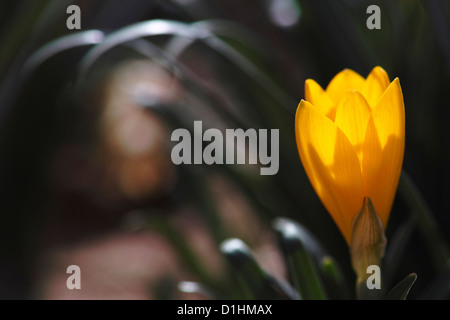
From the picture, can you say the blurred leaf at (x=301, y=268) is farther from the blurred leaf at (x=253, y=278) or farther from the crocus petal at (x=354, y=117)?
the crocus petal at (x=354, y=117)

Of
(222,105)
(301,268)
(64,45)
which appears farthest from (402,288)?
(64,45)

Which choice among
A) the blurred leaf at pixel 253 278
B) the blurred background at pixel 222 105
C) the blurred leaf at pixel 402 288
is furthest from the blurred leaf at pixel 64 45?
the blurred leaf at pixel 402 288

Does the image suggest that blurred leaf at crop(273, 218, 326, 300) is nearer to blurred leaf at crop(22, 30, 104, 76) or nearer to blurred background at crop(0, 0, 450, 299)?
blurred background at crop(0, 0, 450, 299)

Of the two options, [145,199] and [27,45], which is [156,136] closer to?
[145,199]

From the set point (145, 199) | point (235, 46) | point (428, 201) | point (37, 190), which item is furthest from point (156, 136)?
point (428, 201)

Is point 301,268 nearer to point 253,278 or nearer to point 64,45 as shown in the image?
point 253,278
